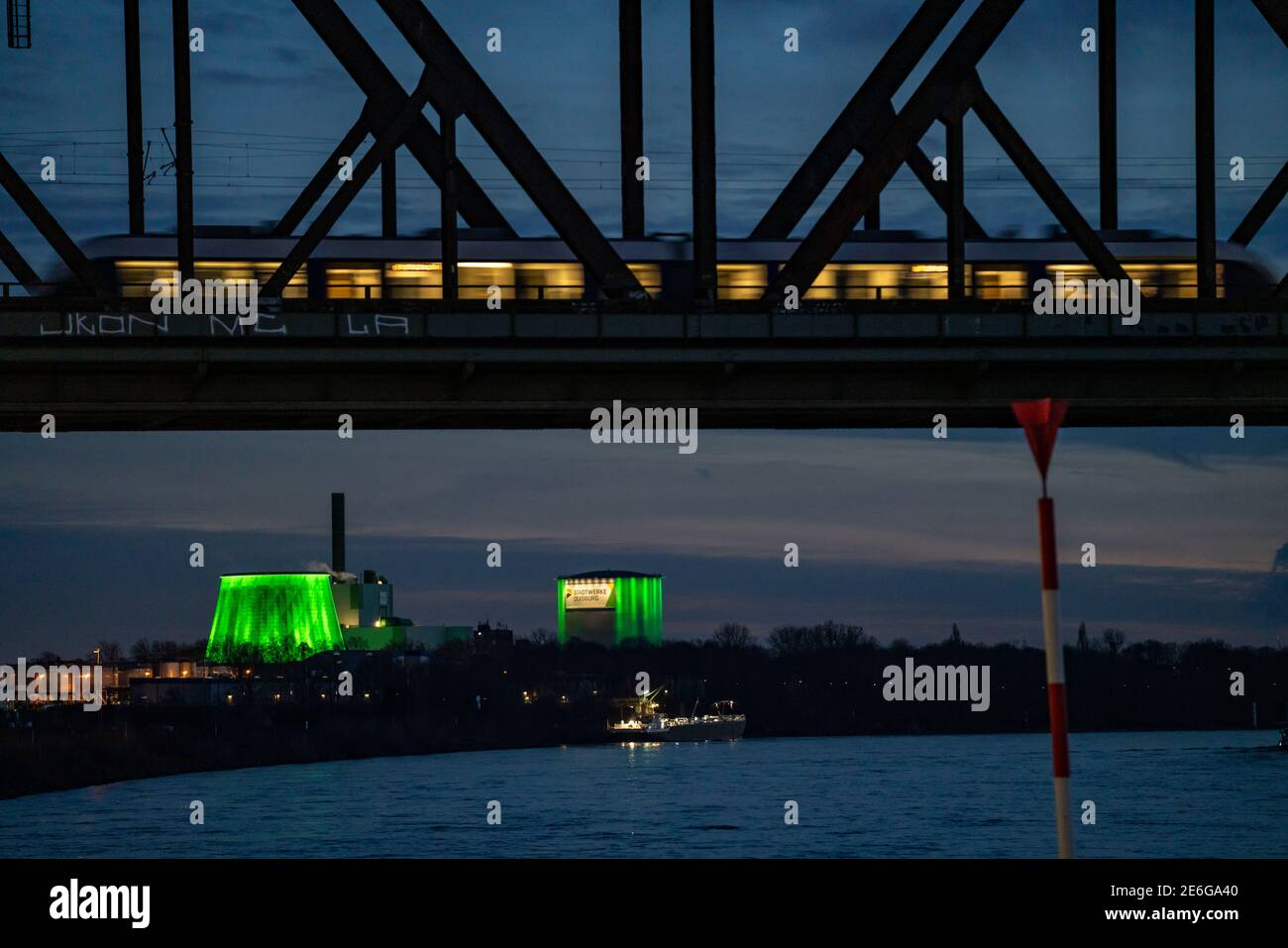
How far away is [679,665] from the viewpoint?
170 m

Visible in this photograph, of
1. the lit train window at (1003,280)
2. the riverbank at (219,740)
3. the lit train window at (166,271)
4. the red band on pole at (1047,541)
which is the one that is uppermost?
the lit train window at (166,271)

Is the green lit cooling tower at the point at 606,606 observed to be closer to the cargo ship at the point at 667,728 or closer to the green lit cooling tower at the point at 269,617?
the cargo ship at the point at 667,728

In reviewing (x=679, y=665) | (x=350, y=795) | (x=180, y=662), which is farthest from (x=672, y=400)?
(x=679, y=665)

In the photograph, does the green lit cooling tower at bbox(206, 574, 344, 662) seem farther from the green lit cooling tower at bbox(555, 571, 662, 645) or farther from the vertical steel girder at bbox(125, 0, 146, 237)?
the vertical steel girder at bbox(125, 0, 146, 237)

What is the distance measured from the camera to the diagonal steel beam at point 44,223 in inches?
1280

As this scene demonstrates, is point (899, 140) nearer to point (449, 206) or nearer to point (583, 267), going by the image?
point (449, 206)

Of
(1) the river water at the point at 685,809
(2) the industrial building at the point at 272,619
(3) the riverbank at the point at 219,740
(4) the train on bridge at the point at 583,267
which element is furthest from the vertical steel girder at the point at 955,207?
(2) the industrial building at the point at 272,619

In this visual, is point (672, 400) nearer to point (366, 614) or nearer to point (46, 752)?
point (46, 752)

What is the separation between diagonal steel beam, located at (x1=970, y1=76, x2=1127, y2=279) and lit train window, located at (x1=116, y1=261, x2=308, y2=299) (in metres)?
15.8

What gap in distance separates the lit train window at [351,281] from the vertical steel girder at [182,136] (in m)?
6.36

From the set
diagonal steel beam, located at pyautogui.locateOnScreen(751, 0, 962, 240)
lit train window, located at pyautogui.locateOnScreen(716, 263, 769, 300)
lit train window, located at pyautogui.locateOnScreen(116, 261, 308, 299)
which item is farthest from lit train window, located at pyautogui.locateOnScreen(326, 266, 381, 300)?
diagonal steel beam, located at pyautogui.locateOnScreen(751, 0, 962, 240)

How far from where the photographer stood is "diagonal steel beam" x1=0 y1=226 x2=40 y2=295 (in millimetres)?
31391

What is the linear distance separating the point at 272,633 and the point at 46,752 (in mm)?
31207
